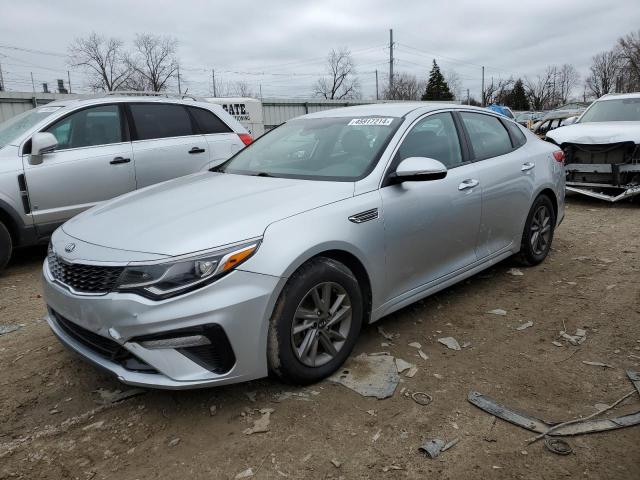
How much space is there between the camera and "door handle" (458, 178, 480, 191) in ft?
12.7

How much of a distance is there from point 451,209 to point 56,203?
4048 mm

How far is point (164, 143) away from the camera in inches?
240

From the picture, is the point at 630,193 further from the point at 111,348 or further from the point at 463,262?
the point at 111,348

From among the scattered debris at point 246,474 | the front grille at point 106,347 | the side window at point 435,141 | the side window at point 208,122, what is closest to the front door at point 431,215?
the side window at point 435,141

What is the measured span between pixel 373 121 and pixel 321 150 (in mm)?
456

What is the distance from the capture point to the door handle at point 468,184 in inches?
152

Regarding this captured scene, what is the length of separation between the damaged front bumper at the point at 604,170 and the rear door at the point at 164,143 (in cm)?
611

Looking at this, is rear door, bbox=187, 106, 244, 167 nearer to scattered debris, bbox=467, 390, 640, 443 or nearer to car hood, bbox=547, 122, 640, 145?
scattered debris, bbox=467, 390, 640, 443

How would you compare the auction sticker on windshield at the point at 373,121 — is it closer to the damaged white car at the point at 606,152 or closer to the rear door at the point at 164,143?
the rear door at the point at 164,143

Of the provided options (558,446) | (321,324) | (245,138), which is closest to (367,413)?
(321,324)

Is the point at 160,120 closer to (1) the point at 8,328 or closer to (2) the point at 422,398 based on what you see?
(1) the point at 8,328

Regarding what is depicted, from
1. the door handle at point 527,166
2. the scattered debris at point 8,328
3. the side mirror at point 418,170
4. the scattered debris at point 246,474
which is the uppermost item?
the side mirror at point 418,170

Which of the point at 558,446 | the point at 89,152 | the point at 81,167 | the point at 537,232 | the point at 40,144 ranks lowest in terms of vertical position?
the point at 558,446

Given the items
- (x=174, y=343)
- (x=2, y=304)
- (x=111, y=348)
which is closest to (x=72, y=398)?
(x=111, y=348)
